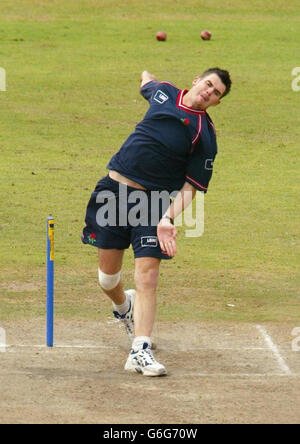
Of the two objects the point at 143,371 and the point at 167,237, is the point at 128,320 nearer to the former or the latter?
the point at 143,371

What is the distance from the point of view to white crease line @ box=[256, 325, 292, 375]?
9.34 meters

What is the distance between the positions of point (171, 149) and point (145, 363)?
1746 millimetres

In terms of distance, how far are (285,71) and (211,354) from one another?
16246 millimetres

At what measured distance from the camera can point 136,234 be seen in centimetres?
934

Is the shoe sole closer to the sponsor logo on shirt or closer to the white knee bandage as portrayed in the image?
the white knee bandage

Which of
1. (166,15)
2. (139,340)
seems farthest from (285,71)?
(139,340)

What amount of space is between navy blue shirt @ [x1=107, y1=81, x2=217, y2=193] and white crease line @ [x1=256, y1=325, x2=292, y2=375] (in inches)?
63.0

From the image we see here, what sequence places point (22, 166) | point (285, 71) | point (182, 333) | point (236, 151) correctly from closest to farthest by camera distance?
point (182, 333) → point (22, 166) → point (236, 151) → point (285, 71)

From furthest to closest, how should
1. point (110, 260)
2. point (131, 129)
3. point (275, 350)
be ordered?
1. point (131, 129)
2. point (275, 350)
3. point (110, 260)

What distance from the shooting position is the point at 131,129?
2106 centimetres

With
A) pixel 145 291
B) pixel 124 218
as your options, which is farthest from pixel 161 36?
pixel 145 291

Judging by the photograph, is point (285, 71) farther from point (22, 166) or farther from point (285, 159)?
point (22, 166)

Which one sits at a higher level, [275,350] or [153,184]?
[153,184]

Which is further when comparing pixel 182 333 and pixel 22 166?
pixel 22 166
